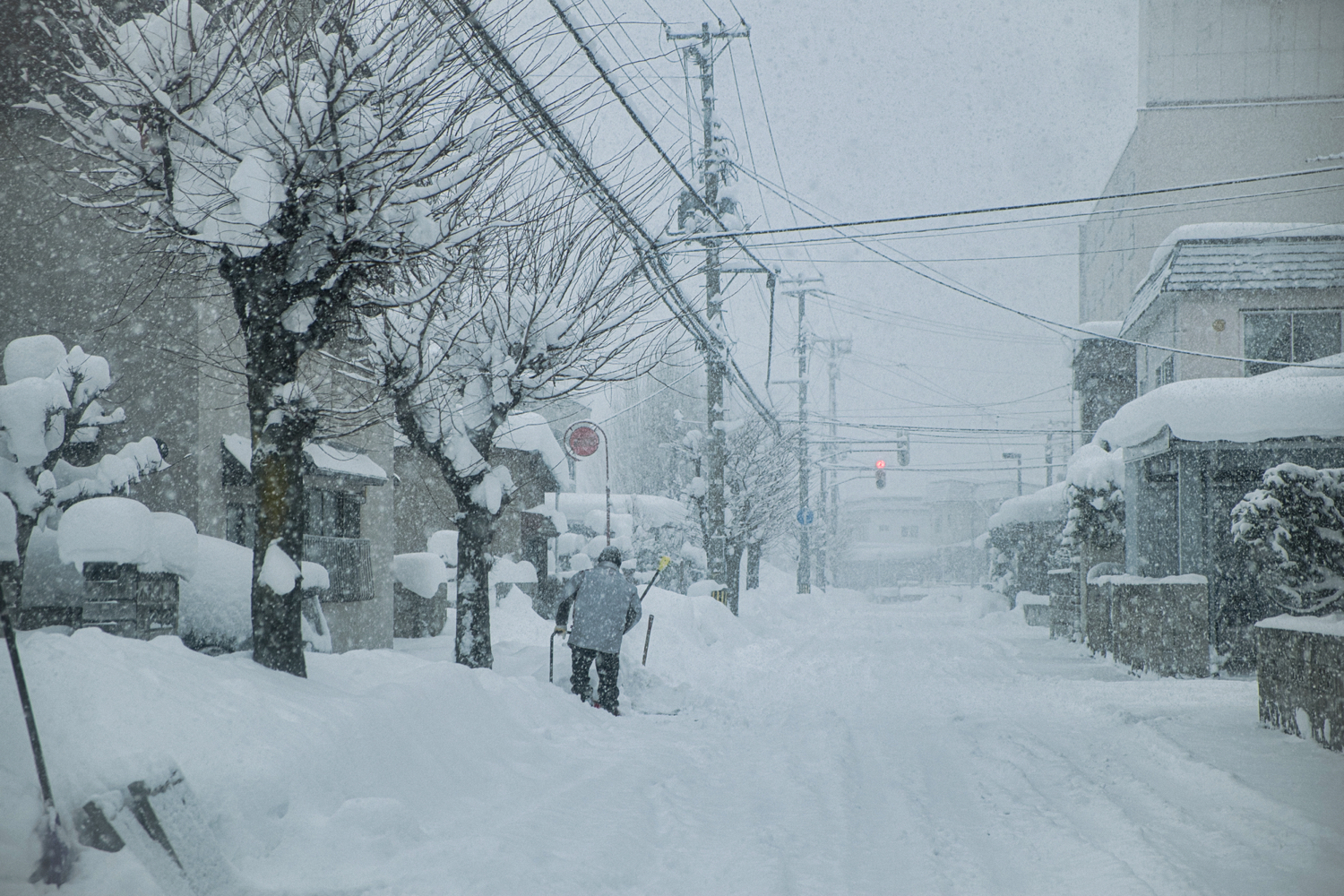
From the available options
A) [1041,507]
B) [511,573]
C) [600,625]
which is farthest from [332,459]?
[1041,507]

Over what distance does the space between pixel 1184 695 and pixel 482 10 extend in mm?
9465

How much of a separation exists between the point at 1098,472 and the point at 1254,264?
15.0ft

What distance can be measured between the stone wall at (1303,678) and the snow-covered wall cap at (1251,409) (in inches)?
221

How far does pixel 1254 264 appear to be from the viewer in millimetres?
18094

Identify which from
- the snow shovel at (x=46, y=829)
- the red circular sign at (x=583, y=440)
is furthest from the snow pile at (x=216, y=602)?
the red circular sign at (x=583, y=440)

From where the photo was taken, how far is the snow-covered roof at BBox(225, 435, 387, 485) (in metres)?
10.2

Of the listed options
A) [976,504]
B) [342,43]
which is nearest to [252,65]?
[342,43]

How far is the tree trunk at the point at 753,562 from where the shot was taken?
32.2 m

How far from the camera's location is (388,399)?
8.17 metres

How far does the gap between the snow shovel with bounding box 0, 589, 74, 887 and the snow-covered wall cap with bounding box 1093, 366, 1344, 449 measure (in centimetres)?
1326

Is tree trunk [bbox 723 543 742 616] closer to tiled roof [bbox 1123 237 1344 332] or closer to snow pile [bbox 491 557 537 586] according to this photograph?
snow pile [bbox 491 557 537 586]

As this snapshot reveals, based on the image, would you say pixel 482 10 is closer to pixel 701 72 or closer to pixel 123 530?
pixel 123 530

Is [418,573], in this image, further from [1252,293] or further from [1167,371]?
[1252,293]

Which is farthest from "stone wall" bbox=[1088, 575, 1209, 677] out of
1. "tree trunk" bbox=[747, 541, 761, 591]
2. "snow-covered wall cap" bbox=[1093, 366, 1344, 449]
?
"tree trunk" bbox=[747, 541, 761, 591]
